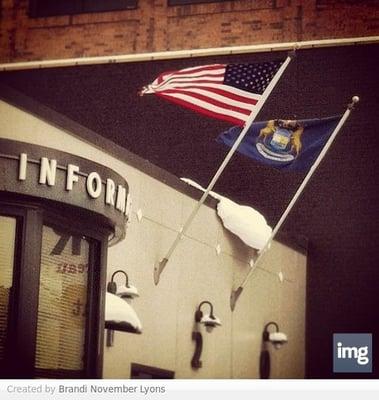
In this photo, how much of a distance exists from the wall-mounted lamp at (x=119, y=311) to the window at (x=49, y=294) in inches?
2.8

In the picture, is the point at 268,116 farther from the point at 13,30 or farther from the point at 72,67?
the point at 13,30

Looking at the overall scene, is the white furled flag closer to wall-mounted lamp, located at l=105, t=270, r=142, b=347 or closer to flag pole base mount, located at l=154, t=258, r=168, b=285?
flag pole base mount, located at l=154, t=258, r=168, b=285

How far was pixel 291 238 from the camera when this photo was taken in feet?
13.7

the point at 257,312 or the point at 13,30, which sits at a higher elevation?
the point at 13,30

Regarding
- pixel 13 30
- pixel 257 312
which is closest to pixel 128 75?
pixel 13 30

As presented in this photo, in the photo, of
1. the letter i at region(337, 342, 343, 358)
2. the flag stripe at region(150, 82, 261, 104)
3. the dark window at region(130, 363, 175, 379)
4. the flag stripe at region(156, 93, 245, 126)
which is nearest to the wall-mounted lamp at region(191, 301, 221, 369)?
the dark window at region(130, 363, 175, 379)

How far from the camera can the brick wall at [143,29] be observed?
435 centimetres

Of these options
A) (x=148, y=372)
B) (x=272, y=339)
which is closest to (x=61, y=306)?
(x=148, y=372)

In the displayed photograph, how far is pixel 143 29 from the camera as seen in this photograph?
4535 millimetres

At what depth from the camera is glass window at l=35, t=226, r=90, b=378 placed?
147 inches

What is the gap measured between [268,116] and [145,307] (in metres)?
1.03

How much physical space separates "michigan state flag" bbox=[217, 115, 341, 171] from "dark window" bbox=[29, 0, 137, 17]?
94 cm

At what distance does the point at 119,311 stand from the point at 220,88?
44.3 inches

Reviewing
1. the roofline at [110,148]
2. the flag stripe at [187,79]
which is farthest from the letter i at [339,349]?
the flag stripe at [187,79]
